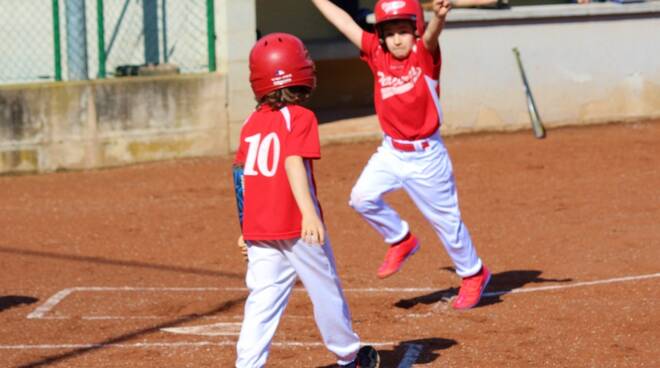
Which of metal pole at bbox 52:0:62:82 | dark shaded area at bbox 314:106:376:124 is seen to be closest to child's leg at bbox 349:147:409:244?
metal pole at bbox 52:0:62:82

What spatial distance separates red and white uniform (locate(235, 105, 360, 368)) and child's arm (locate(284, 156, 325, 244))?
78 mm

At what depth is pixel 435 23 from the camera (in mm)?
7102

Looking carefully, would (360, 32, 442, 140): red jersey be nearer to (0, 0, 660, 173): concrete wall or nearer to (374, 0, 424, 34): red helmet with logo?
(374, 0, 424, 34): red helmet with logo

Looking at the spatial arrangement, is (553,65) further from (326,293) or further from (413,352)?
(326,293)

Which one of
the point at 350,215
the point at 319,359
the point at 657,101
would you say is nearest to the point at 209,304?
the point at 319,359

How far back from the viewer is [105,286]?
8.77 meters

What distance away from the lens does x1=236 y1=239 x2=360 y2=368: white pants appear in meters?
5.55

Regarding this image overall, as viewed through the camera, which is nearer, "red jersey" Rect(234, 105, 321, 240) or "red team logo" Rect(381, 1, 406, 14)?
"red jersey" Rect(234, 105, 321, 240)

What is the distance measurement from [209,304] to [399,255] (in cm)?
126

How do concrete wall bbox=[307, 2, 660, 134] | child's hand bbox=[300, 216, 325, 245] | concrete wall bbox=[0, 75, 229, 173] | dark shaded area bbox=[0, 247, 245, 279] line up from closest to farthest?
child's hand bbox=[300, 216, 325, 245], dark shaded area bbox=[0, 247, 245, 279], concrete wall bbox=[0, 75, 229, 173], concrete wall bbox=[307, 2, 660, 134]

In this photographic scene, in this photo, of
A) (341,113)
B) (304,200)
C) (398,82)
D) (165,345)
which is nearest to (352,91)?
(341,113)

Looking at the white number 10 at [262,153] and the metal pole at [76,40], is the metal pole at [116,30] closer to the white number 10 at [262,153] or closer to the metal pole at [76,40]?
the metal pole at [76,40]

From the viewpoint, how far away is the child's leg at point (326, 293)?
5.57 meters

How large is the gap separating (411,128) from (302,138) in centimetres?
213
